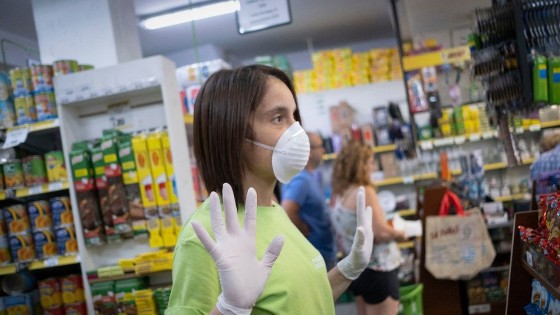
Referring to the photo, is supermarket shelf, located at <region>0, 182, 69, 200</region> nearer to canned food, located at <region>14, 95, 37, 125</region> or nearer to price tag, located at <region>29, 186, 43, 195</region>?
price tag, located at <region>29, 186, 43, 195</region>

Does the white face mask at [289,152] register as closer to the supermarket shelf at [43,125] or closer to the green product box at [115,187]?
the green product box at [115,187]

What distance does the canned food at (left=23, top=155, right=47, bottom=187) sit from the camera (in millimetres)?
3332

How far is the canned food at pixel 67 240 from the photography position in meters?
3.32

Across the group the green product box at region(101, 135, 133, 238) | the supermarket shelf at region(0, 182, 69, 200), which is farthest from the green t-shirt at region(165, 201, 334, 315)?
the supermarket shelf at region(0, 182, 69, 200)

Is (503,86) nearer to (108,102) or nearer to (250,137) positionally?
(250,137)

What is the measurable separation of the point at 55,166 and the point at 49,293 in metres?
0.80

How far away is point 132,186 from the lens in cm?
318

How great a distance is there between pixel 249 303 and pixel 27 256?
2654 mm

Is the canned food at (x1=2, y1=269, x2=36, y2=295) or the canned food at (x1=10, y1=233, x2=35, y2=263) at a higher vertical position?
the canned food at (x1=10, y1=233, x2=35, y2=263)

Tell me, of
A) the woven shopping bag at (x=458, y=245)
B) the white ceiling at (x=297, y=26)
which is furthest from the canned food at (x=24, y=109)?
the woven shopping bag at (x=458, y=245)

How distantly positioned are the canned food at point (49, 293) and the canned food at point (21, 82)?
3.94 feet

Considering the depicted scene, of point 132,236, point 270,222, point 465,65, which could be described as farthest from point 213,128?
point 465,65

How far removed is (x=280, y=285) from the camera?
4.31ft

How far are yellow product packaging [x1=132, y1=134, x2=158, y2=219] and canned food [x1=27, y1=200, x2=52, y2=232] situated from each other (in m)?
0.69
